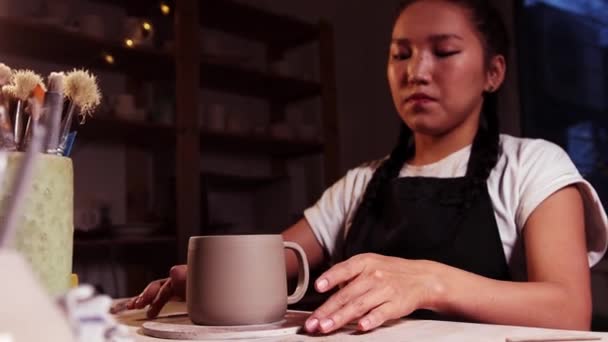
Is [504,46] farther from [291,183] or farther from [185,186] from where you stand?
[291,183]

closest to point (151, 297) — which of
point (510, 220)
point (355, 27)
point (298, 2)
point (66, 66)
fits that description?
point (510, 220)

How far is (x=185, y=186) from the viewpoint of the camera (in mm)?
2656

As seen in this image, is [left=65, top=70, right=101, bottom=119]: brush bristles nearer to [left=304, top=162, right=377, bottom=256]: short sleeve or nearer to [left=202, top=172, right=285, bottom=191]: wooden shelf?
[left=304, top=162, right=377, bottom=256]: short sleeve

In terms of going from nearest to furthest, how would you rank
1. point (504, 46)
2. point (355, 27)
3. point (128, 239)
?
point (504, 46)
point (128, 239)
point (355, 27)

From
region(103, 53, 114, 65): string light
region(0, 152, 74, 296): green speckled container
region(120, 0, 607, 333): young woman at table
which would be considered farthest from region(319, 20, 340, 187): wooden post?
region(0, 152, 74, 296): green speckled container

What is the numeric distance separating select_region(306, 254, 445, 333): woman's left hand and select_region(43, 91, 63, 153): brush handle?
0.28m

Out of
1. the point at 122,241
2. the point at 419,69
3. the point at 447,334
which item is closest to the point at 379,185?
the point at 419,69

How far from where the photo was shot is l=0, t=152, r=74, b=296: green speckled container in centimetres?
53

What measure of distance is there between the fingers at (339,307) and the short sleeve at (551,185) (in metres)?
0.47

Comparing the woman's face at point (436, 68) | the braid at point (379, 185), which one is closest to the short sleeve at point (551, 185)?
the woman's face at point (436, 68)

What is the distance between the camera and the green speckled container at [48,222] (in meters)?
0.53

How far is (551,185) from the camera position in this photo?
1024 millimetres

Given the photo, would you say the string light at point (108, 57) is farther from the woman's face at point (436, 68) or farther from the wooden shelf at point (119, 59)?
the woman's face at point (436, 68)

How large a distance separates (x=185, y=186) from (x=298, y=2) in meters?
1.39
